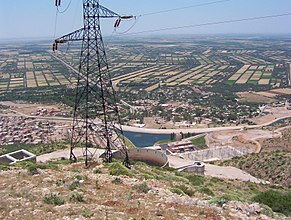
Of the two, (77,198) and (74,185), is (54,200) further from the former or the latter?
(74,185)

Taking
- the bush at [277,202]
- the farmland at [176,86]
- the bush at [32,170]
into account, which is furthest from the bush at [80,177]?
the farmland at [176,86]

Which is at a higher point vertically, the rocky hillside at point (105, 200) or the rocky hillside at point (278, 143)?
the rocky hillside at point (105, 200)

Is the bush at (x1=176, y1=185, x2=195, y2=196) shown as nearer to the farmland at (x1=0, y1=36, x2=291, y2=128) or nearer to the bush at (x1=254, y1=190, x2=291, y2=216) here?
the bush at (x1=254, y1=190, x2=291, y2=216)

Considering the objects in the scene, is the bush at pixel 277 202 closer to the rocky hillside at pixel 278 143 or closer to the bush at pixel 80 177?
the bush at pixel 80 177

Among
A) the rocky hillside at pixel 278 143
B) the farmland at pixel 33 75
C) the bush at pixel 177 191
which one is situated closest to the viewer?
the bush at pixel 177 191

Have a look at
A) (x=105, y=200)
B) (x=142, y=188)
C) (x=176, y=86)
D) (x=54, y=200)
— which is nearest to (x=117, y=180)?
(x=142, y=188)

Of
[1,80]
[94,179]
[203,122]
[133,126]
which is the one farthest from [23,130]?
[1,80]
